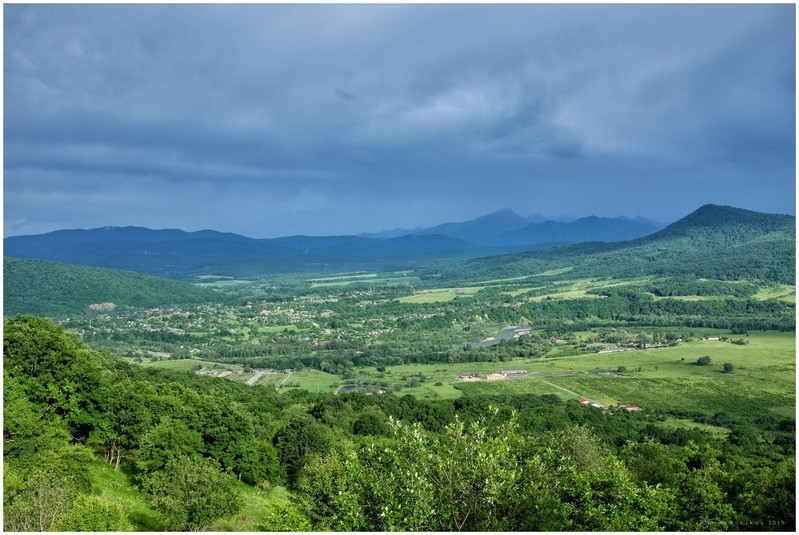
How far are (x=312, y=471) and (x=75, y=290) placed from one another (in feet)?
442

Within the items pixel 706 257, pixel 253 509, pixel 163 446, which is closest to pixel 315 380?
pixel 163 446

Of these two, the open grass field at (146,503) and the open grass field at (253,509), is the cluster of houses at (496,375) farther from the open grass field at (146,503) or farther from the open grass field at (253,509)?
the open grass field at (146,503)

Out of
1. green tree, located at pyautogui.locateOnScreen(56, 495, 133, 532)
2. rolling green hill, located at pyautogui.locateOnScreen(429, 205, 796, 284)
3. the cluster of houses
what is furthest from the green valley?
rolling green hill, located at pyautogui.locateOnScreen(429, 205, 796, 284)

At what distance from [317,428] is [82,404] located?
9416 millimetres

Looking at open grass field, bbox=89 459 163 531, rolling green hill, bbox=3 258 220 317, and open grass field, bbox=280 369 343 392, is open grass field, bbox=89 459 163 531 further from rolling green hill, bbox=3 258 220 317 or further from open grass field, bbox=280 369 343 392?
rolling green hill, bbox=3 258 220 317

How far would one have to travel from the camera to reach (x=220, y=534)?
616 inches

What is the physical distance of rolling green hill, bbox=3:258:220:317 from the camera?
123 m

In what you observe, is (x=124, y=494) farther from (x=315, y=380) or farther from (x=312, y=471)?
(x=315, y=380)

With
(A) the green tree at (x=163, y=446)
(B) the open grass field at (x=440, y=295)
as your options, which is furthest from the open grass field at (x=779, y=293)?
(A) the green tree at (x=163, y=446)

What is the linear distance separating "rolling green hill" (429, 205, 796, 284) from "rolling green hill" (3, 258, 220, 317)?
3214 inches

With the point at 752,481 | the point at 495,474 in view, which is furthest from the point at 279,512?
the point at 752,481

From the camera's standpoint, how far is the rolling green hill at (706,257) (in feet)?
441

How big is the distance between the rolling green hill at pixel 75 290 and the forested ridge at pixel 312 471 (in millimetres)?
107812

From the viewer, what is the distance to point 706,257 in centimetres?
15562
